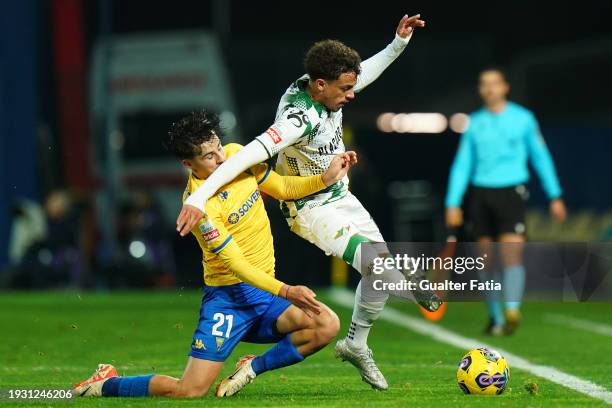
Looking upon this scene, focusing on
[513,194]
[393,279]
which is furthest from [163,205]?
[393,279]

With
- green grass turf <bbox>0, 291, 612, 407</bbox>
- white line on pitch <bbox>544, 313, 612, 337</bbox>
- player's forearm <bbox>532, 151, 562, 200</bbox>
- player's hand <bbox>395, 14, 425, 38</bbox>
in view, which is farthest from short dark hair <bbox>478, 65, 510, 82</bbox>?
player's hand <bbox>395, 14, 425, 38</bbox>

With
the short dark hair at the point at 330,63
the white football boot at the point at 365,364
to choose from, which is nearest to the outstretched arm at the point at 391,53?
the short dark hair at the point at 330,63

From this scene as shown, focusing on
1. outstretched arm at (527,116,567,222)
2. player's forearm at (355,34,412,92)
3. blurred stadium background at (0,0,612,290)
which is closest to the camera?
player's forearm at (355,34,412,92)

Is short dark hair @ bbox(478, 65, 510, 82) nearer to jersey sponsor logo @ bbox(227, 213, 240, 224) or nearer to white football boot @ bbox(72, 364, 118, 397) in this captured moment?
jersey sponsor logo @ bbox(227, 213, 240, 224)

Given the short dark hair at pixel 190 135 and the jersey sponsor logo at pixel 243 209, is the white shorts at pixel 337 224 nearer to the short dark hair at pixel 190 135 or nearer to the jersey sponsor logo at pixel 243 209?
the jersey sponsor logo at pixel 243 209

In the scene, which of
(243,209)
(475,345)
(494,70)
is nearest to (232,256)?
(243,209)

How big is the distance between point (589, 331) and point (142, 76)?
11.3 meters

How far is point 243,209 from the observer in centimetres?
778

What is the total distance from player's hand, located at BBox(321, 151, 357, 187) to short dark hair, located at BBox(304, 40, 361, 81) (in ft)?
1.74

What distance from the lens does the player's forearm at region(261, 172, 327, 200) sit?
8023 mm

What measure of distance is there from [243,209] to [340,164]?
0.58 metres

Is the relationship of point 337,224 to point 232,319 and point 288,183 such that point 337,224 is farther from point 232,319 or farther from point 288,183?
point 232,319

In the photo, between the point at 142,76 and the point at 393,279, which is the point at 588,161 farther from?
the point at 393,279

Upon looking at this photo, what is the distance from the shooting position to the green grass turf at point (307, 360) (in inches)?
301
